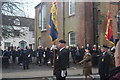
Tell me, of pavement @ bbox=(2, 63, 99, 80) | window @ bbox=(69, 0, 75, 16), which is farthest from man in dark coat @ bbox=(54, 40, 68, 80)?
window @ bbox=(69, 0, 75, 16)

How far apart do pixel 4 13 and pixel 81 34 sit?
324 inches

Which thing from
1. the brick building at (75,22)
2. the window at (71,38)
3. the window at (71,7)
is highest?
the window at (71,7)

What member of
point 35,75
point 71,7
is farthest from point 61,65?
point 71,7

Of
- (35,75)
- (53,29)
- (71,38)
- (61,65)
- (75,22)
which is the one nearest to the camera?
(61,65)

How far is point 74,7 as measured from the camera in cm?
2331

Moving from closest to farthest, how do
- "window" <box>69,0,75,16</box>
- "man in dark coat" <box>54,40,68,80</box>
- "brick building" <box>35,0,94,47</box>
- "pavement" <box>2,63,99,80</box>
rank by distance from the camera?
"man in dark coat" <box>54,40,68,80</box>
"pavement" <box>2,63,99,80</box>
"brick building" <box>35,0,94,47</box>
"window" <box>69,0,75,16</box>

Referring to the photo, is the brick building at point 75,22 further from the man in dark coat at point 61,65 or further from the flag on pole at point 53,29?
the man in dark coat at point 61,65

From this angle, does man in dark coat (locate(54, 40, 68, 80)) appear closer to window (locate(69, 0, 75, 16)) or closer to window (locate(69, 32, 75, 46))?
window (locate(69, 32, 75, 46))

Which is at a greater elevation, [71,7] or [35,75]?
[71,7]

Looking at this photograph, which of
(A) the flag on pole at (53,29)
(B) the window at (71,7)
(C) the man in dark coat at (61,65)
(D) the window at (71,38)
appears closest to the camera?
(C) the man in dark coat at (61,65)

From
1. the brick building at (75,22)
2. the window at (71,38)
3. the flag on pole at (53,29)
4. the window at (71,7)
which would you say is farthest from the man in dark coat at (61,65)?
the window at (71,7)

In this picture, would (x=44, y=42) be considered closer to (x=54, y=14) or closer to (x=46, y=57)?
(x=46, y=57)

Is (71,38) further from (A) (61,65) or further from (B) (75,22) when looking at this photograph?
(A) (61,65)

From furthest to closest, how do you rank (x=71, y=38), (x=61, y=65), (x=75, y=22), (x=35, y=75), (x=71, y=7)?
(x=71, y=7), (x=71, y=38), (x=75, y=22), (x=35, y=75), (x=61, y=65)
